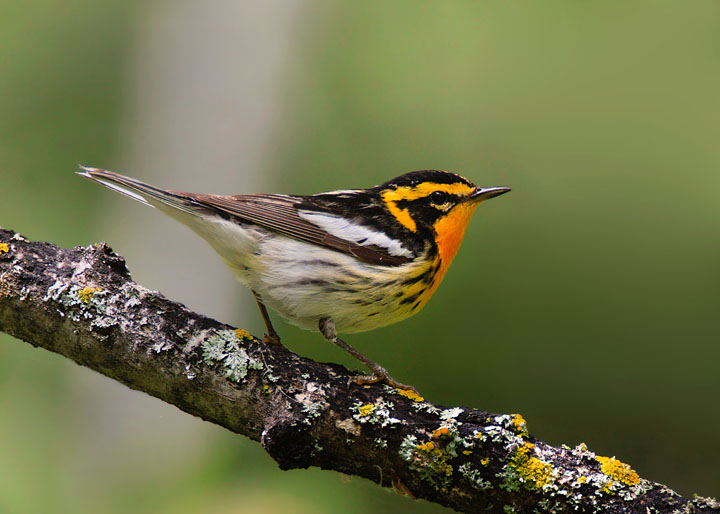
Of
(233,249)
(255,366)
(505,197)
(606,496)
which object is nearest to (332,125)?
(505,197)

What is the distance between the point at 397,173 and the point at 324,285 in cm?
264

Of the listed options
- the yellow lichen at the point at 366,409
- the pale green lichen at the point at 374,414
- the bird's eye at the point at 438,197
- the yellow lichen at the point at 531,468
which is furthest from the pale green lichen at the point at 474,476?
the bird's eye at the point at 438,197

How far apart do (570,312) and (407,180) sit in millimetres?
1754

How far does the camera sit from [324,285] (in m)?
3.64

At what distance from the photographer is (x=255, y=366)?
294cm

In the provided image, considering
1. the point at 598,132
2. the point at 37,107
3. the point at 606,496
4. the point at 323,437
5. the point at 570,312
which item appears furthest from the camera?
the point at 37,107

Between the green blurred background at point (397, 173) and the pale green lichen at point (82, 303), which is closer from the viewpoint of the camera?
the pale green lichen at point (82, 303)


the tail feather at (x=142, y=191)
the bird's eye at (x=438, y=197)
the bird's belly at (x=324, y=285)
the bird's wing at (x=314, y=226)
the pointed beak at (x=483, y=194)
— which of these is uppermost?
the pointed beak at (x=483, y=194)

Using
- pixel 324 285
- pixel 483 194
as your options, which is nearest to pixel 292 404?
pixel 324 285

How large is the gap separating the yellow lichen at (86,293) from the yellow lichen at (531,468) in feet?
6.17

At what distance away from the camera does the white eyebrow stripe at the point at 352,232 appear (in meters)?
3.82

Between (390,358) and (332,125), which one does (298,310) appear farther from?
(332,125)

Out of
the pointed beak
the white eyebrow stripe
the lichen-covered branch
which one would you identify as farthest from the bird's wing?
the lichen-covered branch

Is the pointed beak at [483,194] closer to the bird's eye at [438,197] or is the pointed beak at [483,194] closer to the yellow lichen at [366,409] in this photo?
the bird's eye at [438,197]
